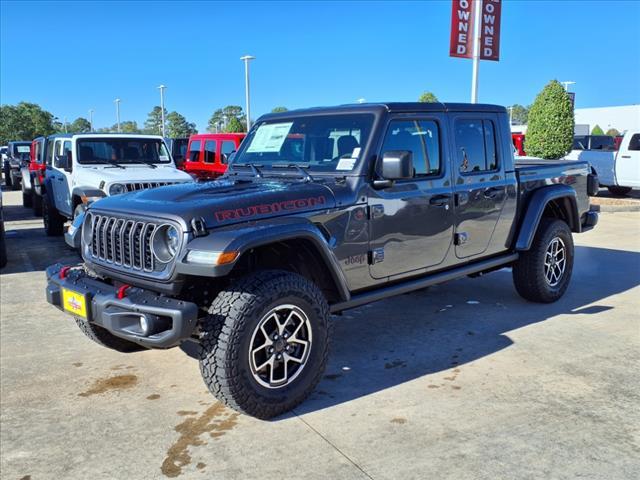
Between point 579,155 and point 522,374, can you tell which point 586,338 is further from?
point 579,155

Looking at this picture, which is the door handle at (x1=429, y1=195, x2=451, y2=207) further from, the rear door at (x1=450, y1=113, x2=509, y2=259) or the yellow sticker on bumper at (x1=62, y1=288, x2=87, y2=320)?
the yellow sticker on bumper at (x1=62, y1=288, x2=87, y2=320)

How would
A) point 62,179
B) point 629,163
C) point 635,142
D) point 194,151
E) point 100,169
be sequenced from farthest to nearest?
point 635,142, point 629,163, point 194,151, point 62,179, point 100,169

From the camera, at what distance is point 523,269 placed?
18.4 feet

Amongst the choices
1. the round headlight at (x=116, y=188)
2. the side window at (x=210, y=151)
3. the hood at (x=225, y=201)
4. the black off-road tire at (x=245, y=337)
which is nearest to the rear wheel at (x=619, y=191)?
the side window at (x=210, y=151)

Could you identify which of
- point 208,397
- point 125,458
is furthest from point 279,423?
point 125,458

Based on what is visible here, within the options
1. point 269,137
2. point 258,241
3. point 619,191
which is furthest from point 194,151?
point 258,241

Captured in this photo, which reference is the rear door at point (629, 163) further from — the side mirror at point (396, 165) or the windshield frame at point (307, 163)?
the side mirror at point (396, 165)

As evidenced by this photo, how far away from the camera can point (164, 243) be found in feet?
11.1

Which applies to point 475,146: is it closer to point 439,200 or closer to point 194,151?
point 439,200

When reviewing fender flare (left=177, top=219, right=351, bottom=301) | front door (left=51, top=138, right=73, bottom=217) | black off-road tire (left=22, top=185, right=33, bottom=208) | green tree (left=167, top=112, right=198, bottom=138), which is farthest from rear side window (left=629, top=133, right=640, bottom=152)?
green tree (left=167, top=112, right=198, bottom=138)

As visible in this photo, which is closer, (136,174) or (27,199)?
(136,174)

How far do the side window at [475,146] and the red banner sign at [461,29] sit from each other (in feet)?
29.2

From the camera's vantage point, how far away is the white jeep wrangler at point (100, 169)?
27.6 feet

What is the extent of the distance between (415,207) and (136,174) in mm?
5666
